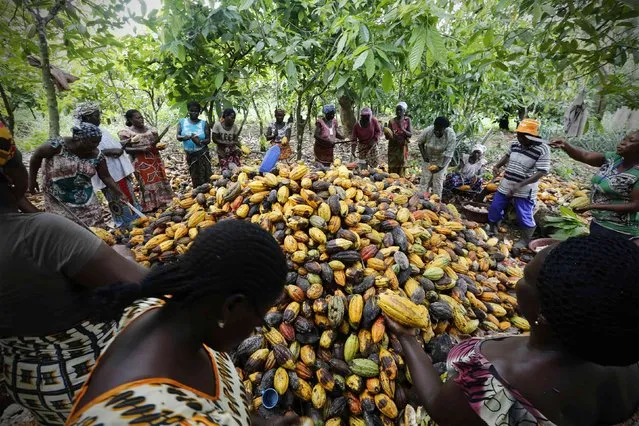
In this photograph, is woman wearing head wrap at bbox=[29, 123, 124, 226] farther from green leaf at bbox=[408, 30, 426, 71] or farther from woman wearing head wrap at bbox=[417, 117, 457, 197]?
woman wearing head wrap at bbox=[417, 117, 457, 197]

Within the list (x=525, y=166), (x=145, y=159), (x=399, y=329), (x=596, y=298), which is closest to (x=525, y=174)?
(x=525, y=166)

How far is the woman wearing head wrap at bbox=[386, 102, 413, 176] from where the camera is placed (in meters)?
5.52

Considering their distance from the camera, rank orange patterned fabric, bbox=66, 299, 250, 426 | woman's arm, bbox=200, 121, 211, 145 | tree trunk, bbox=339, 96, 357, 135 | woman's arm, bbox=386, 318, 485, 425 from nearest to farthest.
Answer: orange patterned fabric, bbox=66, 299, 250, 426 < woman's arm, bbox=386, 318, 485, 425 < woman's arm, bbox=200, 121, 211, 145 < tree trunk, bbox=339, 96, 357, 135

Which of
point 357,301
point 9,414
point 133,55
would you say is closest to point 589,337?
point 357,301

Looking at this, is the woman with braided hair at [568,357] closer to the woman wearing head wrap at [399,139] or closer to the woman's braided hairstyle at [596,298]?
the woman's braided hairstyle at [596,298]

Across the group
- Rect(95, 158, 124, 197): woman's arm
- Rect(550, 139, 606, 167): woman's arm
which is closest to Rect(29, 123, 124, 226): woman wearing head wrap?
Rect(95, 158, 124, 197): woman's arm

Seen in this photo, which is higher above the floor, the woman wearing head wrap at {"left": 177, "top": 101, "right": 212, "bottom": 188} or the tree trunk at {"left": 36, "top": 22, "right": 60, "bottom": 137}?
the tree trunk at {"left": 36, "top": 22, "right": 60, "bottom": 137}

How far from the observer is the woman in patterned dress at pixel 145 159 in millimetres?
4246

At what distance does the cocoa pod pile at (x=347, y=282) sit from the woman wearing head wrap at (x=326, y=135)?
234 cm

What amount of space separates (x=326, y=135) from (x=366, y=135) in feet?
2.45

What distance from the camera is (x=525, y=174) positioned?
385 cm

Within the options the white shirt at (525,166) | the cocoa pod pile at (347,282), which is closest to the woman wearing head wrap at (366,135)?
the white shirt at (525,166)

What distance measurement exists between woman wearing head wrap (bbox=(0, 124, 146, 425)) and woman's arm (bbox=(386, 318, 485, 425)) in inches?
41.3

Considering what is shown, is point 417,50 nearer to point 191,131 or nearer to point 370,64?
point 370,64
